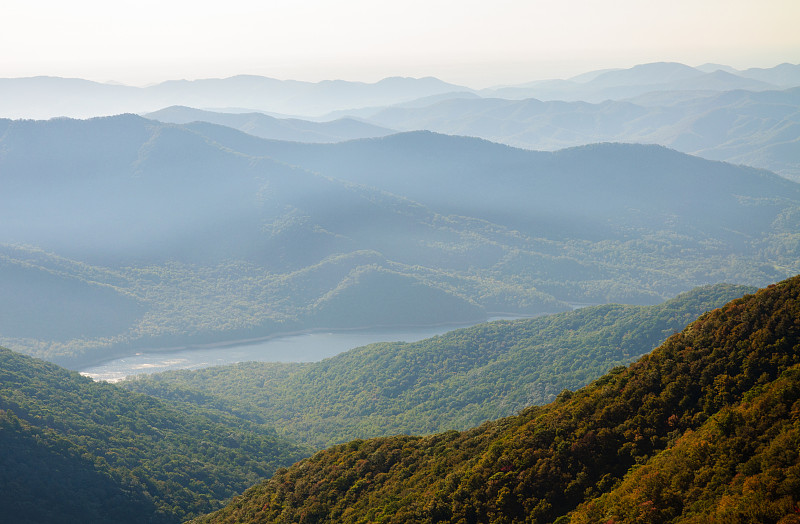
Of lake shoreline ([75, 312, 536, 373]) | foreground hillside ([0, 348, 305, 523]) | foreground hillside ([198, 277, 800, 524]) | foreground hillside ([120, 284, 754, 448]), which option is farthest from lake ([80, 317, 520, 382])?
foreground hillside ([198, 277, 800, 524])

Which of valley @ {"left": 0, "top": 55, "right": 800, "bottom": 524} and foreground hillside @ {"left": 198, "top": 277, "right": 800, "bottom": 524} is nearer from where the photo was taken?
foreground hillside @ {"left": 198, "top": 277, "right": 800, "bottom": 524}

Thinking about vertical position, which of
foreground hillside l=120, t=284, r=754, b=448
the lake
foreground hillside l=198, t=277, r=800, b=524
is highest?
foreground hillside l=198, t=277, r=800, b=524

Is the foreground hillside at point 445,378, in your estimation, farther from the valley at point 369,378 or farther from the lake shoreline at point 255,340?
the lake shoreline at point 255,340

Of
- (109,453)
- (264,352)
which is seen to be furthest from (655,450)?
(264,352)

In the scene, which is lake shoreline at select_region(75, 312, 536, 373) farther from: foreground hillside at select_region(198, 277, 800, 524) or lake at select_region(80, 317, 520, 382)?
foreground hillside at select_region(198, 277, 800, 524)

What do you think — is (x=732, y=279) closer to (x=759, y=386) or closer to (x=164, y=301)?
(x=164, y=301)

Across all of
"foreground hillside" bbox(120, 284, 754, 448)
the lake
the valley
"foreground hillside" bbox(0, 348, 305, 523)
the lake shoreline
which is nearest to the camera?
the valley

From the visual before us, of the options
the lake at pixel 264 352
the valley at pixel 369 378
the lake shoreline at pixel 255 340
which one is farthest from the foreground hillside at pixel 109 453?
the lake shoreline at pixel 255 340
